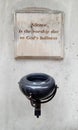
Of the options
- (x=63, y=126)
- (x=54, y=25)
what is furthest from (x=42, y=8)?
(x=63, y=126)

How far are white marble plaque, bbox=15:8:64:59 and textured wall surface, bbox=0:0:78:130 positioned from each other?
0.04 meters

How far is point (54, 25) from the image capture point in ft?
6.56

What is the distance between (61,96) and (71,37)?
39 cm

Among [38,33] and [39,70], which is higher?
[38,33]

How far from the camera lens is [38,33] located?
6.55ft

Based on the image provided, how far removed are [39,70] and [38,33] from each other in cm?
24

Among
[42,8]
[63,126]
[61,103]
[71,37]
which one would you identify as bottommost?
[63,126]

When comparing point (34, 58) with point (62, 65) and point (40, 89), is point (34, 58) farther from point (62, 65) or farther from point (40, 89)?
point (40, 89)

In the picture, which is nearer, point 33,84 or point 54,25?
point 33,84

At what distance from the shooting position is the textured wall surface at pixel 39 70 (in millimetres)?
2012

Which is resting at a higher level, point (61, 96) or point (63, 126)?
point (61, 96)

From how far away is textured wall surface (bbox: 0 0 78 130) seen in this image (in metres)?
2.01

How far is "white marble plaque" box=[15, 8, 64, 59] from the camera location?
1.99m

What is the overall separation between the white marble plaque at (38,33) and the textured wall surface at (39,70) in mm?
41
